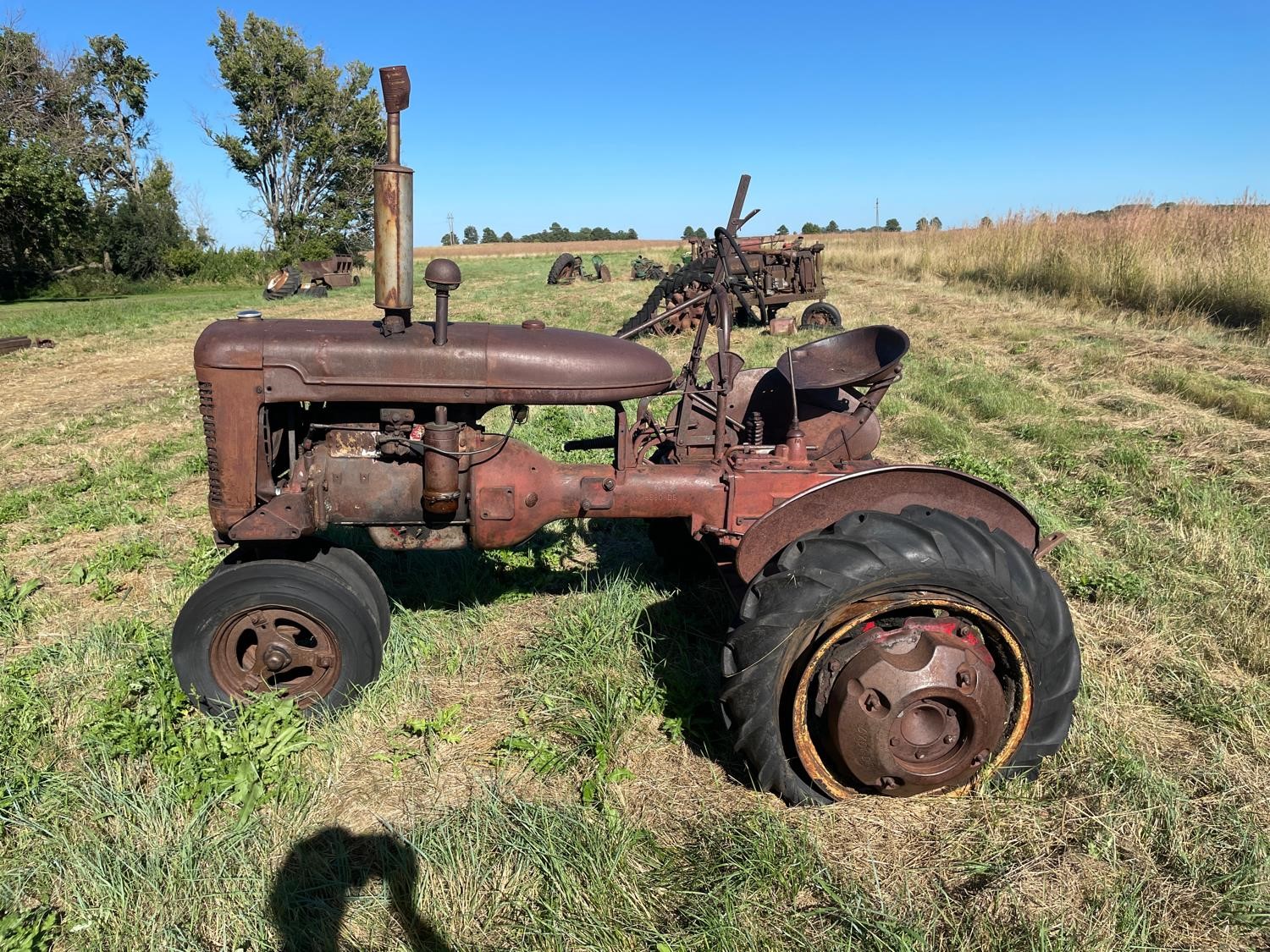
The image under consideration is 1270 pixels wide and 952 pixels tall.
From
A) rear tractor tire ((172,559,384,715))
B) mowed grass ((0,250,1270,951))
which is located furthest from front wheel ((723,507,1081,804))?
rear tractor tire ((172,559,384,715))

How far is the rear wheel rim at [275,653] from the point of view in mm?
2895

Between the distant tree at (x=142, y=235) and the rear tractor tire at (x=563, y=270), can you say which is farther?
the distant tree at (x=142, y=235)

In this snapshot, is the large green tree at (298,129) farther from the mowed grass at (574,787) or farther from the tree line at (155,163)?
the mowed grass at (574,787)

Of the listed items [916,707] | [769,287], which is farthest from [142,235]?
[916,707]

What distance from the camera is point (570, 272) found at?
27312mm

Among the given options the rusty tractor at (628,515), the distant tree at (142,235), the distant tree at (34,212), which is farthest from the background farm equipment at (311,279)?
the rusty tractor at (628,515)

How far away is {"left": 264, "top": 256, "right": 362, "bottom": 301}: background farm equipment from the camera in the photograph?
76.5 ft

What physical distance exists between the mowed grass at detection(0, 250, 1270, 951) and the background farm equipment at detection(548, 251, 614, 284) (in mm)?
22779

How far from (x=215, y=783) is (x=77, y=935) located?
54cm

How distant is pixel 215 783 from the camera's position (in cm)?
255

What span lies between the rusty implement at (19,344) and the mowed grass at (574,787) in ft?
34.8

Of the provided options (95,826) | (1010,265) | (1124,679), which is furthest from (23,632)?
(1010,265)

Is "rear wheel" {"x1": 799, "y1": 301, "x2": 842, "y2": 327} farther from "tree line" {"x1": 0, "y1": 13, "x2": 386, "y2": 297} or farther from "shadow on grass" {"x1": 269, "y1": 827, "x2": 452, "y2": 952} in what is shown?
"tree line" {"x1": 0, "y1": 13, "x2": 386, "y2": 297}

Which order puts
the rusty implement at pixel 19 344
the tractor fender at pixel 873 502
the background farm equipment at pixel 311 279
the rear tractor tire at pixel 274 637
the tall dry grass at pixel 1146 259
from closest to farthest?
the tractor fender at pixel 873 502 → the rear tractor tire at pixel 274 637 → the tall dry grass at pixel 1146 259 → the rusty implement at pixel 19 344 → the background farm equipment at pixel 311 279
